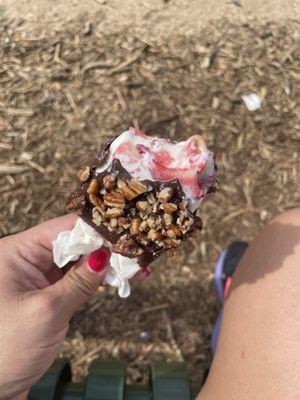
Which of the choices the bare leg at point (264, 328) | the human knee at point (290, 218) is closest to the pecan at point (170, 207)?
the bare leg at point (264, 328)

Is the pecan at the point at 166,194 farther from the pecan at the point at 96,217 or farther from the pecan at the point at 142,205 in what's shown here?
the pecan at the point at 96,217

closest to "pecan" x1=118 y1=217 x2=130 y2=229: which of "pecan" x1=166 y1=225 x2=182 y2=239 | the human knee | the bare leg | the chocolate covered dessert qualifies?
the chocolate covered dessert

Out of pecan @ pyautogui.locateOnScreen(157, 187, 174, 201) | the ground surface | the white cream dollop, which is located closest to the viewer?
pecan @ pyautogui.locateOnScreen(157, 187, 174, 201)

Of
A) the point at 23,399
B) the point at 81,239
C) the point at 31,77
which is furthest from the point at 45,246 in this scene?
the point at 31,77

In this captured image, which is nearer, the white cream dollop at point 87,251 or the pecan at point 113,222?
the pecan at point 113,222

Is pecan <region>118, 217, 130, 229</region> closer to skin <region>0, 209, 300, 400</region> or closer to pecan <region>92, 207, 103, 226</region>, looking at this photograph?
pecan <region>92, 207, 103, 226</region>

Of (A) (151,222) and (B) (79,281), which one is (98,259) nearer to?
(B) (79,281)
